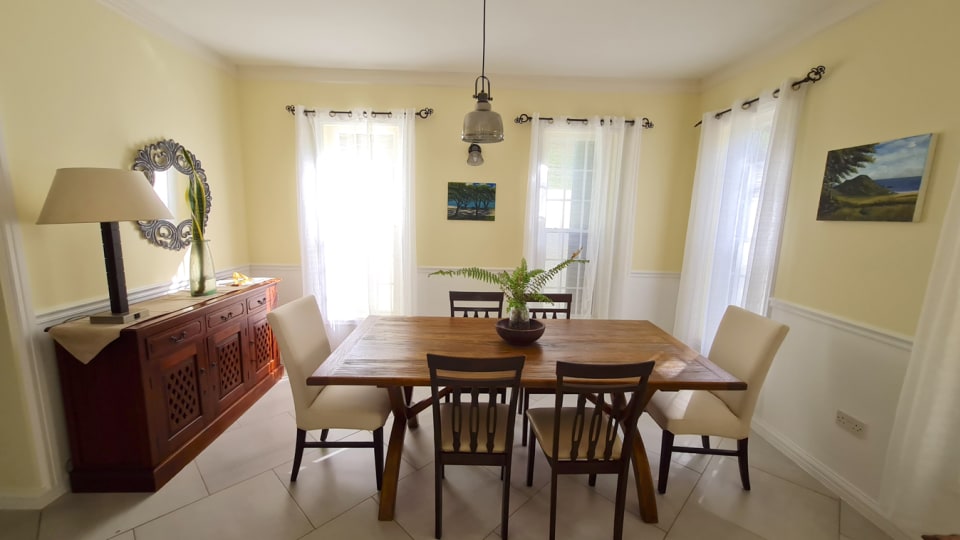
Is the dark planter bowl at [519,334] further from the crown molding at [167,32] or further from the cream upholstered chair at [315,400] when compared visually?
the crown molding at [167,32]

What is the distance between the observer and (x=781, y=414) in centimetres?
231

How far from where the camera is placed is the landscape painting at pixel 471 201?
3350mm

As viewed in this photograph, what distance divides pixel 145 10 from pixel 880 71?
170 inches

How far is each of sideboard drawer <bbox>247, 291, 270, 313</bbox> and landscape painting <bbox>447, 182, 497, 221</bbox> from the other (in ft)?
5.68

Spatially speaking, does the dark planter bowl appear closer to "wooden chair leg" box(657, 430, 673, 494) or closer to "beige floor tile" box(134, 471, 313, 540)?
"wooden chair leg" box(657, 430, 673, 494)

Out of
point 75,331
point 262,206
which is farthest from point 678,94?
point 75,331

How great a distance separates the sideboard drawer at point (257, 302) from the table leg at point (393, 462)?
5.12 ft

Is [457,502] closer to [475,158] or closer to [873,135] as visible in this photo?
[475,158]

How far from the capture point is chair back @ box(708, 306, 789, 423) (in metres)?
1.74

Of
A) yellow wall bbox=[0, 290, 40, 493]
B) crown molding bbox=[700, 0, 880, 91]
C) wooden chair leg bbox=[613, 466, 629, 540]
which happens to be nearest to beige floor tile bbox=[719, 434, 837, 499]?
wooden chair leg bbox=[613, 466, 629, 540]

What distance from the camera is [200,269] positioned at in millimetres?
2318

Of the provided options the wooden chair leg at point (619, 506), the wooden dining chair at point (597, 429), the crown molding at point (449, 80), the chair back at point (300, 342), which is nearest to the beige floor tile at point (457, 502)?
the wooden dining chair at point (597, 429)

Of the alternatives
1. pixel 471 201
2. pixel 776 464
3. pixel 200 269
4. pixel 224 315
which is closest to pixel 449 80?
pixel 471 201

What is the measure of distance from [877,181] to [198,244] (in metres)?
4.03
